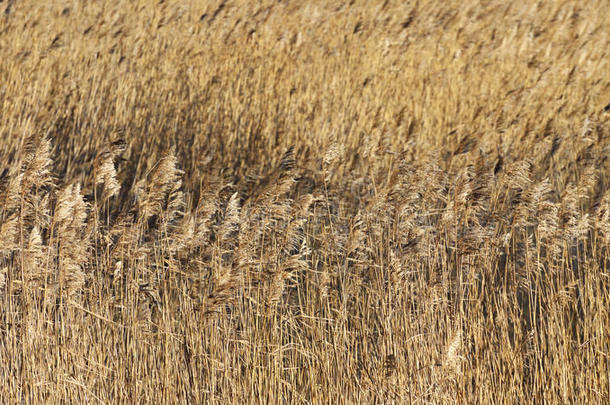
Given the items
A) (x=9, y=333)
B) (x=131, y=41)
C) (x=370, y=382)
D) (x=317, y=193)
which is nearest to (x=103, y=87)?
(x=131, y=41)

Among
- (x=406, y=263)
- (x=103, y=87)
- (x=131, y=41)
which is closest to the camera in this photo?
(x=406, y=263)

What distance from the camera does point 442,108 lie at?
651cm

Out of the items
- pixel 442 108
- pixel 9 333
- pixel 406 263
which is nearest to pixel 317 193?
pixel 406 263

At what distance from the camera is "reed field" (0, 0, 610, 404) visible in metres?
3.12

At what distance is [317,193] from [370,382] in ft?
3.57

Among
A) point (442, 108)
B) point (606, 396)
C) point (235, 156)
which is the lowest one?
point (606, 396)

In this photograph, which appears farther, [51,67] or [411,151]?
[51,67]

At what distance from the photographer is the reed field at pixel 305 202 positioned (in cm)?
312

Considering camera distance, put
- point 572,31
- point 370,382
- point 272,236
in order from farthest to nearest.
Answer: point 572,31, point 272,236, point 370,382

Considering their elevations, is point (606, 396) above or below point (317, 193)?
below

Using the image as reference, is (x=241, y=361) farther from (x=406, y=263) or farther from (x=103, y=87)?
(x=103, y=87)

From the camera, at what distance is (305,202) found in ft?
10.6

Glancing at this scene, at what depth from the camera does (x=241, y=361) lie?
335 centimetres

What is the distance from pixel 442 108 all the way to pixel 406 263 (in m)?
3.44
